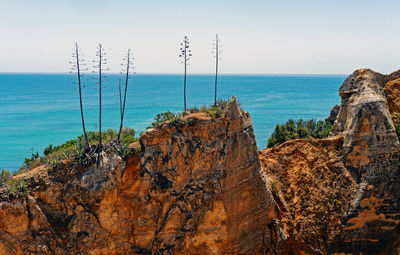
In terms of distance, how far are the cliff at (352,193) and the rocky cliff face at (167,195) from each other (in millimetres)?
2965

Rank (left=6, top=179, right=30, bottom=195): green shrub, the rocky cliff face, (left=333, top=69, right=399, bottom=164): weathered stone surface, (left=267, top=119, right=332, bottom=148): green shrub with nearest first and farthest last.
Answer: (left=6, top=179, right=30, bottom=195): green shrub < the rocky cliff face < (left=333, top=69, right=399, bottom=164): weathered stone surface < (left=267, top=119, right=332, bottom=148): green shrub

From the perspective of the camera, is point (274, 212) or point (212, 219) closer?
point (212, 219)

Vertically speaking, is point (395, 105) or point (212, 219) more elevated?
point (395, 105)

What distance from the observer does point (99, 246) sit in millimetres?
16938

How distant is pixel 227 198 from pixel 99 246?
20.0 ft

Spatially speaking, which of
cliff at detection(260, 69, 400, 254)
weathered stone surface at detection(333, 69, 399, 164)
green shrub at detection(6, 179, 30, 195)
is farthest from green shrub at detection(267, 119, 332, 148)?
green shrub at detection(6, 179, 30, 195)

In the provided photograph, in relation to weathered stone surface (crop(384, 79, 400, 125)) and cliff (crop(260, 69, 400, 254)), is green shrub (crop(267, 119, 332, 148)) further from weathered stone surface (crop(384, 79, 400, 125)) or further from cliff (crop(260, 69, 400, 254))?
cliff (crop(260, 69, 400, 254))

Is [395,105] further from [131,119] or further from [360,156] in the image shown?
[131,119]

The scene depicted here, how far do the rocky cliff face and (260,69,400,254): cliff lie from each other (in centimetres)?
297

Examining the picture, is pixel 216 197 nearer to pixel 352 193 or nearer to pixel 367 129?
pixel 352 193

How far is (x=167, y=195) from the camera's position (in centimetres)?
1764

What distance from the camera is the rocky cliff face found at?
1672cm

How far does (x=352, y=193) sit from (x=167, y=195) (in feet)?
32.7

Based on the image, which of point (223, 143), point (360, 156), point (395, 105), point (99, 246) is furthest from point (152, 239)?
point (395, 105)
